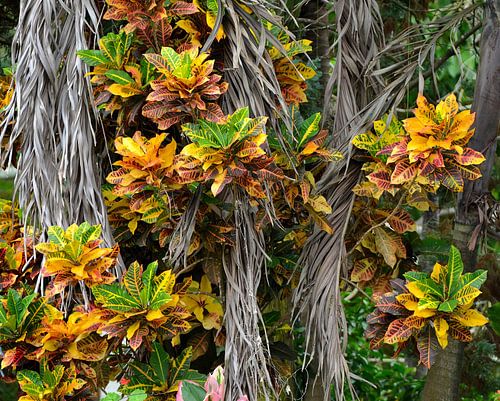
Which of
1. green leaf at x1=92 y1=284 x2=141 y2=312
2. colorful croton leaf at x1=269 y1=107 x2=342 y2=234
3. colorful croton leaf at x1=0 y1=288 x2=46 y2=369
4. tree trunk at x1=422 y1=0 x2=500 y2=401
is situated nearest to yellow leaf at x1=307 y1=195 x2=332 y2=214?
colorful croton leaf at x1=269 y1=107 x2=342 y2=234

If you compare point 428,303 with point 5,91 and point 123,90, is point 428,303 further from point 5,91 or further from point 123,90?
point 5,91

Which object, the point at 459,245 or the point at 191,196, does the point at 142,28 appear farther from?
the point at 459,245

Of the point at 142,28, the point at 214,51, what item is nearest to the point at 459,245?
the point at 214,51

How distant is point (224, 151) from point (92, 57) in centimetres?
53

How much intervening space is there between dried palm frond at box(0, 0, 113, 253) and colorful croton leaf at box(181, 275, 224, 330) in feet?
1.06

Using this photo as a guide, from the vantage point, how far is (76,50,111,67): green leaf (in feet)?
7.30

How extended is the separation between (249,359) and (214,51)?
0.95m

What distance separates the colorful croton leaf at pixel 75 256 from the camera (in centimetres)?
208

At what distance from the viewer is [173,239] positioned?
7.38ft

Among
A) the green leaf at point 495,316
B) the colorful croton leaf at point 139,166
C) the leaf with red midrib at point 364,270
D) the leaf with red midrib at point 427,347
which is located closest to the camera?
the colorful croton leaf at point 139,166

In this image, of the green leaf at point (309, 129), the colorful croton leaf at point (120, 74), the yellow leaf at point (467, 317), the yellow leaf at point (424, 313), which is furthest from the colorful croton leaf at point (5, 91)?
the yellow leaf at point (467, 317)

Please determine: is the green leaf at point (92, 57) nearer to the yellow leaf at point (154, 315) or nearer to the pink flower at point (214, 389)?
the yellow leaf at point (154, 315)

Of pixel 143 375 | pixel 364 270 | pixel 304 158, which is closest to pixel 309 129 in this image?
pixel 304 158

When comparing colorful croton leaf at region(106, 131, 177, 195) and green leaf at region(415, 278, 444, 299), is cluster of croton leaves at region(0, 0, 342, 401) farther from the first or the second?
green leaf at region(415, 278, 444, 299)
